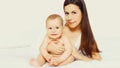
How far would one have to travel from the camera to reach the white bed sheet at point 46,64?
7.83ft

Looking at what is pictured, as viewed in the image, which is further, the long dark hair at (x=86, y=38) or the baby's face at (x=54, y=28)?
the long dark hair at (x=86, y=38)

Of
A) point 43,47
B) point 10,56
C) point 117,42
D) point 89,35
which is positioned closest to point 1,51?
point 10,56

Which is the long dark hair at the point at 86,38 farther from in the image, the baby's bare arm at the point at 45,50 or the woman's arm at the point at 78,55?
the baby's bare arm at the point at 45,50

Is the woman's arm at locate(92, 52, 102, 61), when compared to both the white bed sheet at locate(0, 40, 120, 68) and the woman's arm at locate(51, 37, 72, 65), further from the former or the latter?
the woman's arm at locate(51, 37, 72, 65)

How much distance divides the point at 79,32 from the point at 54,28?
12.4 inches

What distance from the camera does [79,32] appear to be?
2617 millimetres

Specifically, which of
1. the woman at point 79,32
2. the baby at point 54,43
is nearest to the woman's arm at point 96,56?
the woman at point 79,32

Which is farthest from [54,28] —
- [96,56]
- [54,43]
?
[96,56]

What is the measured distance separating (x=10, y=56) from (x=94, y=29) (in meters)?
0.89

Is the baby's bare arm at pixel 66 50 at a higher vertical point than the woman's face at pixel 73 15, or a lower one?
lower

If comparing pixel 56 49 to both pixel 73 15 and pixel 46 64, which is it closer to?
pixel 46 64

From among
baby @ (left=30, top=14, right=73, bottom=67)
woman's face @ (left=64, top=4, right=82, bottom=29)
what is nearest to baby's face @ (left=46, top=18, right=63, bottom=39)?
baby @ (left=30, top=14, right=73, bottom=67)

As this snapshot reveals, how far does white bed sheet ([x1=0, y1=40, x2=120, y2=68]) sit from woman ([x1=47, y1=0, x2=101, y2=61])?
77 millimetres

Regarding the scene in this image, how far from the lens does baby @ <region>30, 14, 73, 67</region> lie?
2344 mm
